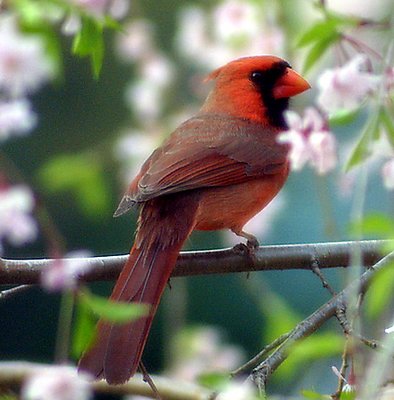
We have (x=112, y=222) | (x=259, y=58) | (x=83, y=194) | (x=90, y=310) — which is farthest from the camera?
(x=112, y=222)

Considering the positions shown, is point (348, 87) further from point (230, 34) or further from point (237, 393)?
point (230, 34)

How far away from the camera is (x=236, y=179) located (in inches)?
119

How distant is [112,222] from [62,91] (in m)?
0.77

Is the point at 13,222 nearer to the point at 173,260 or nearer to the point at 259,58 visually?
the point at 173,260

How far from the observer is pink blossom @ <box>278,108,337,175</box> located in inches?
94.2

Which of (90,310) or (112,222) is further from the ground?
(90,310)

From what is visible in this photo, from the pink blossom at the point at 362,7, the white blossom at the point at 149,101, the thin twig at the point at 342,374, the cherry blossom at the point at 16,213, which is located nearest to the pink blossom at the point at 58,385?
the cherry blossom at the point at 16,213

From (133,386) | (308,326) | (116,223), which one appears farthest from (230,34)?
(116,223)

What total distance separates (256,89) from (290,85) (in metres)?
0.12

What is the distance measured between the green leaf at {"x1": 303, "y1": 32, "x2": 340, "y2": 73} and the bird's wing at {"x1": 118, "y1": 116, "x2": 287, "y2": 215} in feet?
2.38

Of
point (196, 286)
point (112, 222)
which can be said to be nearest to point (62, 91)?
point (112, 222)

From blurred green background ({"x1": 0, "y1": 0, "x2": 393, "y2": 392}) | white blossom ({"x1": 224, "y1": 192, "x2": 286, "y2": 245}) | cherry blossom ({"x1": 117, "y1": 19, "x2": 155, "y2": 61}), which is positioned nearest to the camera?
white blossom ({"x1": 224, "y1": 192, "x2": 286, "y2": 245})

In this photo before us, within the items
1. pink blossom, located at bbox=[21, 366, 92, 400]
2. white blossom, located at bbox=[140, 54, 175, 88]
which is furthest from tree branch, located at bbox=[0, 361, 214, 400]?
white blossom, located at bbox=[140, 54, 175, 88]

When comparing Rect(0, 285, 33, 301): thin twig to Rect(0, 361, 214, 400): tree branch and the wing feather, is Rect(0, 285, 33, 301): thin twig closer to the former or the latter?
the wing feather
